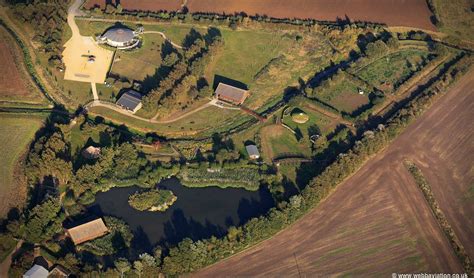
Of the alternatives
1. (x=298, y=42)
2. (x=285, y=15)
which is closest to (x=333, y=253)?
(x=298, y=42)

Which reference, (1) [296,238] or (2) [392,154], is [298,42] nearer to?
(2) [392,154]

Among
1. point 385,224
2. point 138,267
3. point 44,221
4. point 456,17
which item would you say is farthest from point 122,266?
point 456,17

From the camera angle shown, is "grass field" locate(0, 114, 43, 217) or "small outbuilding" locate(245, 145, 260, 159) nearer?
"grass field" locate(0, 114, 43, 217)

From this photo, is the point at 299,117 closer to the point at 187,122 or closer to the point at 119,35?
the point at 187,122

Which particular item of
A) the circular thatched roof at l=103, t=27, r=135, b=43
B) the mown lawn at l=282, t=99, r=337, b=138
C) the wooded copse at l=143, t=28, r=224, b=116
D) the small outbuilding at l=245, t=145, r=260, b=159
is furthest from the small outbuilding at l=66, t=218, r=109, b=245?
the circular thatched roof at l=103, t=27, r=135, b=43

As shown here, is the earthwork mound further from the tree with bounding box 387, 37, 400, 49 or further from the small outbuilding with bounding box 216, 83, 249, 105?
the tree with bounding box 387, 37, 400, 49

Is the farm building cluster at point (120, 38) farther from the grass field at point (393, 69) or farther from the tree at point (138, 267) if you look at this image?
the tree at point (138, 267)
